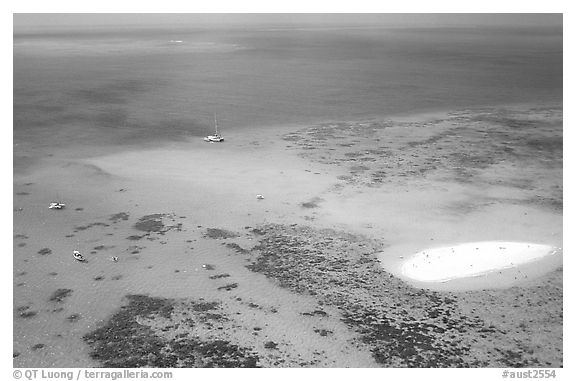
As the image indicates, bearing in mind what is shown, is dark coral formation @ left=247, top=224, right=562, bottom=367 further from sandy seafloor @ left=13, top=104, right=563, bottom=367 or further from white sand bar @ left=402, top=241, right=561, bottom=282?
white sand bar @ left=402, top=241, right=561, bottom=282

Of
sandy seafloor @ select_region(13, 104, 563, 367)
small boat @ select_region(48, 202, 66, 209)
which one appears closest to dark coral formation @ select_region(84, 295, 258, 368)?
sandy seafloor @ select_region(13, 104, 563, 367)

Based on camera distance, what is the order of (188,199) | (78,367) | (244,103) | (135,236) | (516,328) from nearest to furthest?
1. (78,367)
2. (516,328)
3. (135,236)
4. (188,199)
5. (244,103)

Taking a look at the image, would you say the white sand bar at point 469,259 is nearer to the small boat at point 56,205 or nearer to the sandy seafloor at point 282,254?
the sandy seafloor at point 282,254

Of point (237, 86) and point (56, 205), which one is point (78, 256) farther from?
point (237, 86)

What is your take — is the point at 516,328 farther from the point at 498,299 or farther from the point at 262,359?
the point at 262,359

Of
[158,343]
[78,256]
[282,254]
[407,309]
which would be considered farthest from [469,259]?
[78,256]

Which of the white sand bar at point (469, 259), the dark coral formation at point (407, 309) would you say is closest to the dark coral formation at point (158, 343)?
the dark coral formation at point (407, 309)
